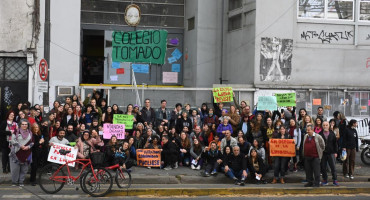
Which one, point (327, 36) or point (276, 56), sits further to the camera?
point (327, 36)

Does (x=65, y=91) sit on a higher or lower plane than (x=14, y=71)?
lower

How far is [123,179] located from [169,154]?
288cm

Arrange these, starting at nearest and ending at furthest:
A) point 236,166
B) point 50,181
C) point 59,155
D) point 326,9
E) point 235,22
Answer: point 50,181 < point 59,155 < point 236,166 < point 326,9 < point 235,22

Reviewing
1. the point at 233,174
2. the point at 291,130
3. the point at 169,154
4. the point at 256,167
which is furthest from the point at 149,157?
the point at 291,130

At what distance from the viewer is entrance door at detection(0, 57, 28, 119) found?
18875mm

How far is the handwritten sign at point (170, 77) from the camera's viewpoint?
76.2 ft

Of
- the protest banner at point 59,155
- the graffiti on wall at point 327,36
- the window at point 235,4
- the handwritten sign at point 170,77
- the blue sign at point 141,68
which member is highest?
the window at point 235,4

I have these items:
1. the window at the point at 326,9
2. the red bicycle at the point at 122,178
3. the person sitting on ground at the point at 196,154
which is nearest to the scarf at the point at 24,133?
the red bicycle at the point at 122,178

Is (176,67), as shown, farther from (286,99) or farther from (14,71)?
(286,99)

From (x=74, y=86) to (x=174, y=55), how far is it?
5.66m

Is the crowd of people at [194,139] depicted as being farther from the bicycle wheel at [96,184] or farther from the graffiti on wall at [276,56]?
the graffiti on wall at [276,56]

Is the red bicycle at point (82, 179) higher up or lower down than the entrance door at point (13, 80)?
lower down

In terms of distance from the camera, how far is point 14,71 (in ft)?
62.4

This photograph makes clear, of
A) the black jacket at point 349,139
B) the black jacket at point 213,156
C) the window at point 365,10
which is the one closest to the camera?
the black jacket at point 213,156
